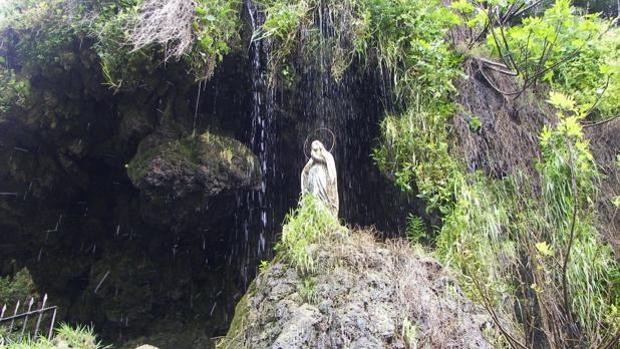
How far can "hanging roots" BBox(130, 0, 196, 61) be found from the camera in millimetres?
6043

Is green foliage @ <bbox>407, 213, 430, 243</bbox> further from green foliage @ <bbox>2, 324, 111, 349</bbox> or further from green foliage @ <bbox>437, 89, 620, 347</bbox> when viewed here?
green foliage @ <bbox>2, 324, 111, 349</bbox>

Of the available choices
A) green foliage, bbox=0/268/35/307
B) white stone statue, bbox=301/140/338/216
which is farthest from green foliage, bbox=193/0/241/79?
green foliage, bbox=0/268/35/307

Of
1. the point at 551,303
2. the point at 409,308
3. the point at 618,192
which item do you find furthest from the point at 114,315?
the point at 618,192

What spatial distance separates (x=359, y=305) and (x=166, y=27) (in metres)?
3.80

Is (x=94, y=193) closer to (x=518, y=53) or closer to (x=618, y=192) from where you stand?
(x=518, y=53)

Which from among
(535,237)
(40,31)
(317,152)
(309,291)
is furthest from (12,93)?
(535,237)

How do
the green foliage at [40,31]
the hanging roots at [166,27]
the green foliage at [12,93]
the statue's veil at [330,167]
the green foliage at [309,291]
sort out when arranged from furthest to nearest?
the green foliage at [12,93] → the green foliage at [40,31] → the hanging roots at [166,27] → the statue's veil at [330,167] → the green foliage at [309,291]

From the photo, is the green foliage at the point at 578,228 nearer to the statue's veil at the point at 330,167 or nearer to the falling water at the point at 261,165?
the statue's veil at the point at 330,167

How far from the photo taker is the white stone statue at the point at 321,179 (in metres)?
5.51

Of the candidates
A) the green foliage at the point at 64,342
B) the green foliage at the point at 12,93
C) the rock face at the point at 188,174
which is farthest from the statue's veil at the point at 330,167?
the green foliage at the point at 12,93

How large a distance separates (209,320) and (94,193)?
2675mm

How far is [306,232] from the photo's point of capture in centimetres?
500

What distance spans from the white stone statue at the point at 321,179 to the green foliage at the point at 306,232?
18cm

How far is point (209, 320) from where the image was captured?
8.46 meters
